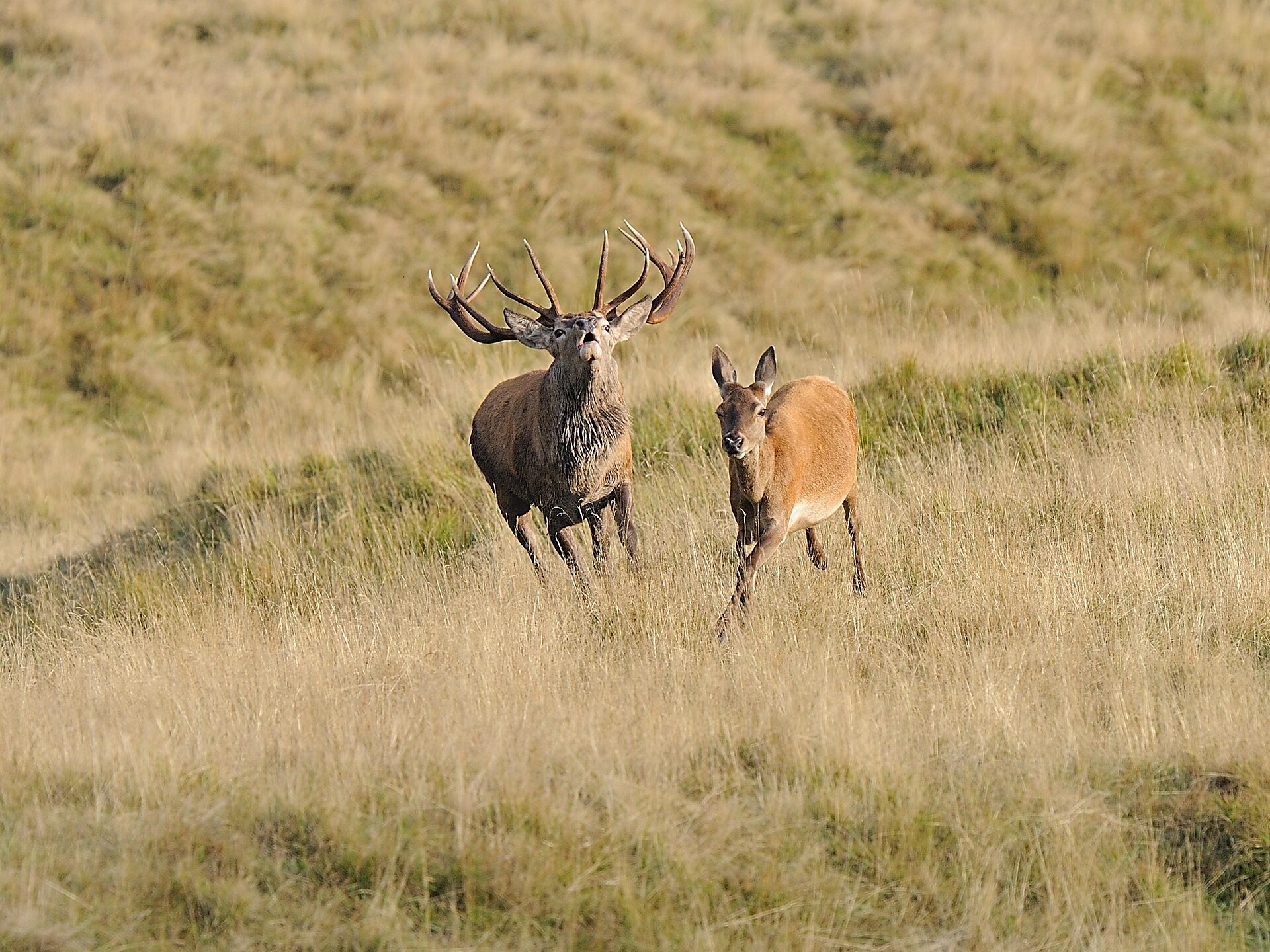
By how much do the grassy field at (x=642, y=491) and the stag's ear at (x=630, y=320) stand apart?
1267mm

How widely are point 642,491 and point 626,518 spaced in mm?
1718

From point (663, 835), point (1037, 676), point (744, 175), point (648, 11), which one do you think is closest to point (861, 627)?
point (1037, 676)

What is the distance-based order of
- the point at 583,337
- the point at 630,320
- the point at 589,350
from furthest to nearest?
1. the point at 630,320
2. the point at 583,337
3. the point at 589,350

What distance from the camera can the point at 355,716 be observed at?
19.1ft

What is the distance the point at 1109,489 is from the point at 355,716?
4684 mm

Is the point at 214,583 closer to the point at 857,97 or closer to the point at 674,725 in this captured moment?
the point at 674,725

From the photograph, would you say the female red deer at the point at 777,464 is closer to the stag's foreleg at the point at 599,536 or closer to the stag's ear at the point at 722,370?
the stag's ear at the point at 722,370

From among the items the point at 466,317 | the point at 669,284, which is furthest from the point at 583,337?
the point at 466,317

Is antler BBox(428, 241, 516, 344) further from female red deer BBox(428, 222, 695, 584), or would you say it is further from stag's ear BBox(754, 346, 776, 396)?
stag's ear BBox(754, 346, 776, 396)

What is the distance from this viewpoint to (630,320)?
7684 mm

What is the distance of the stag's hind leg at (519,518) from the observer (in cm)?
820

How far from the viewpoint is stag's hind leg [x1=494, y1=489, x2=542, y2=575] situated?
8.20m

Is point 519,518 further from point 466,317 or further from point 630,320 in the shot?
point 630,320

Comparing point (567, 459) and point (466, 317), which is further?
point (466, 317)
